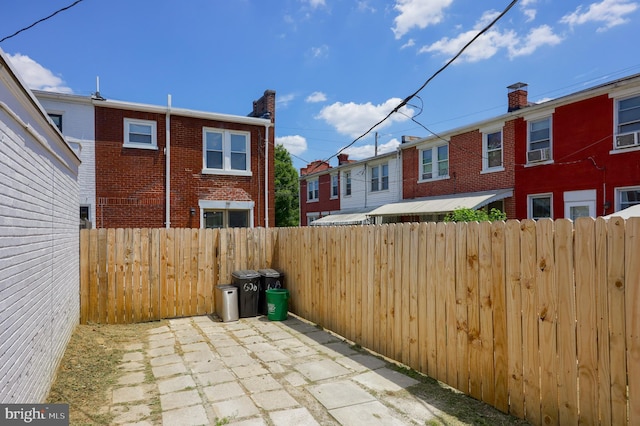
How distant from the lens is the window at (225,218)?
1447 centimetres

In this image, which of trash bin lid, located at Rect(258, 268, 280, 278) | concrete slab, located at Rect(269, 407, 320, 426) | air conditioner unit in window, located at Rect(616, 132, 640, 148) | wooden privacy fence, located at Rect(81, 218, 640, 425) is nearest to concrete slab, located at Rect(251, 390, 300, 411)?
concrete slab, located at Rect(269, 407, 320, 426)

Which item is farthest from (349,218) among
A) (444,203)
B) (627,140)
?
(627,140)

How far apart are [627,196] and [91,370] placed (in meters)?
15.5

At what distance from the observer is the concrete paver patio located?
368 centimetres

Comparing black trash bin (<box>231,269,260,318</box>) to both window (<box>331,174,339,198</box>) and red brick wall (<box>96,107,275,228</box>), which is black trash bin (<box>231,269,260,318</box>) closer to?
red brick wall (<box>96,107,275,228</box>)

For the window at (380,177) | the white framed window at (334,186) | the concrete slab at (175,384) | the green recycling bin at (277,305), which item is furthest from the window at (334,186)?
the concrete slab at (175,384)

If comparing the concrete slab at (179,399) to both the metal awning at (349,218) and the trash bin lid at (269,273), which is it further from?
the metal awning at (349,218)

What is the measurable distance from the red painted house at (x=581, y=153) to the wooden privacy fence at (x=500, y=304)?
11.2 meters

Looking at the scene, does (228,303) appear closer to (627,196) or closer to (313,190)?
(627,196)

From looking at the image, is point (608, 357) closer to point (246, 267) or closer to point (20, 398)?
point (20, 398)

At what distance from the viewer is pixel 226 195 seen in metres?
14.6

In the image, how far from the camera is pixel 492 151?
53.4 feet

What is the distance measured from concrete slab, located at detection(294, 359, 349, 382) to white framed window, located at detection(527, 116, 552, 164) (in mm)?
13259

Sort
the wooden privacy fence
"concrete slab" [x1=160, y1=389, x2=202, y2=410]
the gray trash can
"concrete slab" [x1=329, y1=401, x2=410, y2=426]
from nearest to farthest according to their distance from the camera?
the wooden privacy fence, "concrete slab" [x1=329, y1=401, x2=410, y2=426], "concrete slab" [x1=160, y1=389, x2=202, y2=410], the gray trash can
